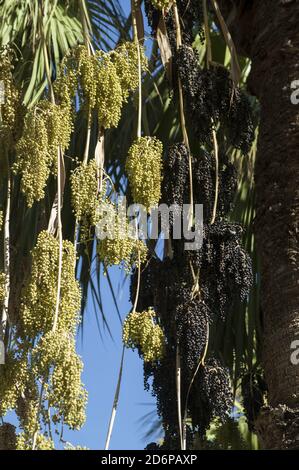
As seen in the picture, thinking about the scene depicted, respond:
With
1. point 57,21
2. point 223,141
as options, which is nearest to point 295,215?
point 223,141

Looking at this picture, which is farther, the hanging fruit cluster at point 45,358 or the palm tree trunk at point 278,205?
the palm tree trunk at point 278,205

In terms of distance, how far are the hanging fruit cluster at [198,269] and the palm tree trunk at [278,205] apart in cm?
11

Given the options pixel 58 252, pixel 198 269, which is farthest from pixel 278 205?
pixel 58 252

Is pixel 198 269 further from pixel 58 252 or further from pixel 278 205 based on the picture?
pixel 58 252

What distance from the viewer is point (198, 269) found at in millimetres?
3285

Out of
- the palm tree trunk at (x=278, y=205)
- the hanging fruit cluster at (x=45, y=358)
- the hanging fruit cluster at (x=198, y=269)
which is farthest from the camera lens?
the hanging fruit cluster at (x=198, y=269)

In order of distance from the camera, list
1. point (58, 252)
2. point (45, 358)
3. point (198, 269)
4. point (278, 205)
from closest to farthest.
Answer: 1. point (45, 358)
2. point (58, 252)
3. point (278, 205)
4. point (198, 269)

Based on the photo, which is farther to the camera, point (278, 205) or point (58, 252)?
point (278, 205)

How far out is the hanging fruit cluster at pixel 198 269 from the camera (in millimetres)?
3258

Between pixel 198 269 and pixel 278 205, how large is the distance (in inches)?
12.5

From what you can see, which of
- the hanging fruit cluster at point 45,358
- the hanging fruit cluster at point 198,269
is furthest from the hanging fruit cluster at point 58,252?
the hanging fruit cluster at point 198,269

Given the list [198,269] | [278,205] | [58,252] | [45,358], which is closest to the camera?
→ [45,358]

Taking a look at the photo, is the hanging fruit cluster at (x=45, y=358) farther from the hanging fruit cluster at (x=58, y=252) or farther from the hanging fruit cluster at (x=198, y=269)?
the hanging fruit cluster at (x=198, y=269)
